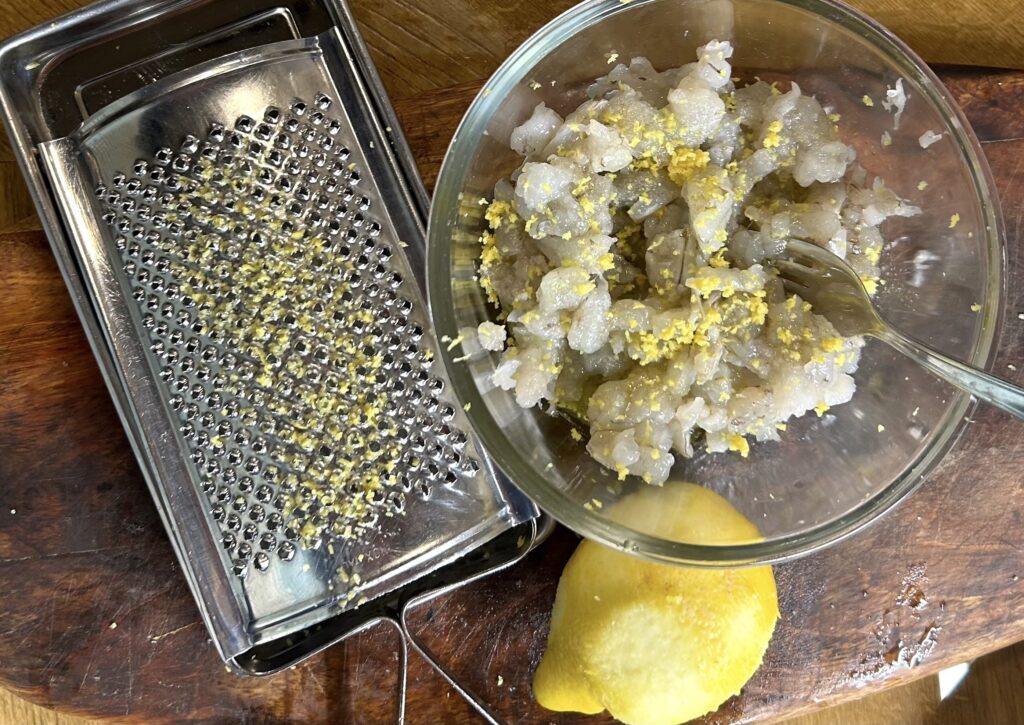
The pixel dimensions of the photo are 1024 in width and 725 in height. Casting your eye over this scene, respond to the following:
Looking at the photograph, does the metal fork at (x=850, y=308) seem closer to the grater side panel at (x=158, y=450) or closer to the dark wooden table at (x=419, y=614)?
the dark wooden table at (x=419, y=614)

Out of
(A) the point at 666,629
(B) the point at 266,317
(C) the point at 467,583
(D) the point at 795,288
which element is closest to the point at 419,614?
(C) the point at 467,583

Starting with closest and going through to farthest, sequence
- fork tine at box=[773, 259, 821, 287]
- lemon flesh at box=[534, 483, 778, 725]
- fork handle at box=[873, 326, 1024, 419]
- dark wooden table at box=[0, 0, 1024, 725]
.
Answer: fork handle at box=[873, 326, 1024, 419], fork tine at box=[773, 259, 821, 287], lemon flesh at box=[534, 483, 778, 725], dark wooden table at box=[0, 0, 1024, 725]

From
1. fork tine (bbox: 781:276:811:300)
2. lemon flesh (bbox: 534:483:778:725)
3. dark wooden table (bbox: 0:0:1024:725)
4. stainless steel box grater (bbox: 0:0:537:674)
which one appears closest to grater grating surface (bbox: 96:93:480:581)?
stainless steel box grater (bbox: 0:0:537:674)

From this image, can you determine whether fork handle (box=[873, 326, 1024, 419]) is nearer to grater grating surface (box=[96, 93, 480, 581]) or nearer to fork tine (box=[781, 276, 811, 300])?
fork tine (box=[781, 276, 811, 300])

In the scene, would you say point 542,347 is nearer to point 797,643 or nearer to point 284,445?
point 284,445

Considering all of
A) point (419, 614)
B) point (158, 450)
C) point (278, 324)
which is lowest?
point (419, 614)

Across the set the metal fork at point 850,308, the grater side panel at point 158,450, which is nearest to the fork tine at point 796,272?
the metal fork at point 850,308

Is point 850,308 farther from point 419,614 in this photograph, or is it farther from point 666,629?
point 419,614

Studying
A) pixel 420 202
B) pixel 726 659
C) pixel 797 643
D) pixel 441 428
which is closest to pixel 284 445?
pixel 441 428

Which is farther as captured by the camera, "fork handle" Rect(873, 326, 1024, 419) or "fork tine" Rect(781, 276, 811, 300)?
"fork tine" Rect(781, 276, 811, 300)
